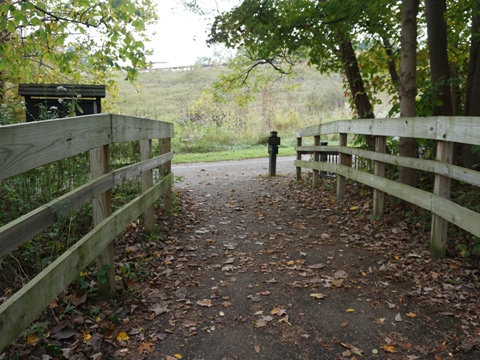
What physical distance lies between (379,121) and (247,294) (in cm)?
337

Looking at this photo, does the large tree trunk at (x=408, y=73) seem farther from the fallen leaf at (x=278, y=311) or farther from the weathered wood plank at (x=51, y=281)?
the weathered wood plank at (x=51, y=281)

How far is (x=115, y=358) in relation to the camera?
2797 millimetres

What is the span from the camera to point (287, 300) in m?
3.65

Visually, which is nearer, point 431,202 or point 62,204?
point 62,204

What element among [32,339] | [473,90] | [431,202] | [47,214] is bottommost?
[32,339]

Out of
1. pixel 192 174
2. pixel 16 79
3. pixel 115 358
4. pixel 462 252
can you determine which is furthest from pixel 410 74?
pixel 16 79

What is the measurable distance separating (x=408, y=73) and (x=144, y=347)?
17.0 ft

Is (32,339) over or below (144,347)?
over

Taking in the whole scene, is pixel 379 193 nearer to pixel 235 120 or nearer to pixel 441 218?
pixel 441 218

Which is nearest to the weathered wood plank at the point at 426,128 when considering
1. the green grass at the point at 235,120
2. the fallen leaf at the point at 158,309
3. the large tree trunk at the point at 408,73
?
the large tree trunk at the point at 408,73

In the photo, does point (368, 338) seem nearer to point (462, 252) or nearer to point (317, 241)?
point (462, 252)

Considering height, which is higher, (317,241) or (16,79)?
(16,79)

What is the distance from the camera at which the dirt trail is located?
2.91 meters

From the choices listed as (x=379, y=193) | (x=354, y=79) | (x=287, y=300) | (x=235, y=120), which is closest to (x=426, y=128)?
(x=379, y=193)
